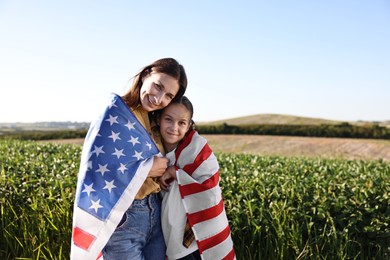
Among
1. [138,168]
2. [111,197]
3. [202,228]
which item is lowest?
[202,228]

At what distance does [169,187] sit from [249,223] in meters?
1.15

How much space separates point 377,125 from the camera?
22.4 meters

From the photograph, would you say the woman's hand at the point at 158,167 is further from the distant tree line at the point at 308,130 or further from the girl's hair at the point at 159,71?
the distant tree line at the point at 308,130

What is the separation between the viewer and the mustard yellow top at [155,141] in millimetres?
2557

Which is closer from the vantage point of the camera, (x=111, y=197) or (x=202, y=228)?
(x=111, y=197)

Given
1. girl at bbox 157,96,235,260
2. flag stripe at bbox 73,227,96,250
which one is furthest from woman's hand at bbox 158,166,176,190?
flag stripe at bbox 73,227,96,250

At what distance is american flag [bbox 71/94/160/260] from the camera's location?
2453mm

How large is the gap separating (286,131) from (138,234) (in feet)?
70.7

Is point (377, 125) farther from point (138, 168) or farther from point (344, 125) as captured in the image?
point (138, 168)

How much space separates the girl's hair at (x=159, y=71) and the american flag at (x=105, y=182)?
0.81 feet

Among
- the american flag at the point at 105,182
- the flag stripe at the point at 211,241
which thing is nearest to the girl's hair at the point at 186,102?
the american flag at the point at 105,182

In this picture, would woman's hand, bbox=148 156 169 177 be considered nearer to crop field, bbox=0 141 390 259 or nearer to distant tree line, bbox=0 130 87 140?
crop field, bbox=0 141 390 259

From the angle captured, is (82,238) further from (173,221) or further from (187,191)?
(187,191)

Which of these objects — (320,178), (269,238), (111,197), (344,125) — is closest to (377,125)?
(344,125)
